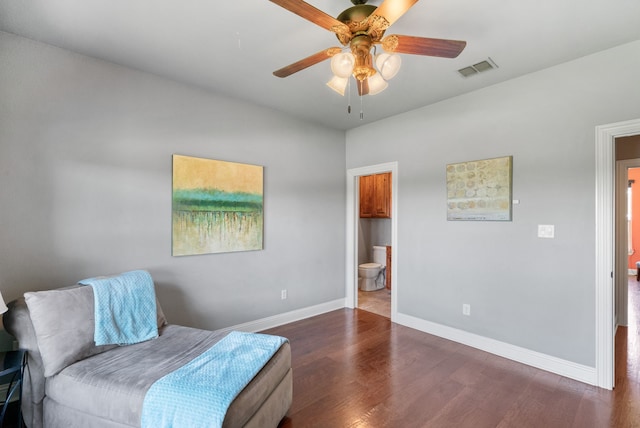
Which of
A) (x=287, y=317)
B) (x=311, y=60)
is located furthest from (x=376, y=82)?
(x=287, y=317)

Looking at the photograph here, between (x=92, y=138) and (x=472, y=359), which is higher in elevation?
(x=92, y=138)

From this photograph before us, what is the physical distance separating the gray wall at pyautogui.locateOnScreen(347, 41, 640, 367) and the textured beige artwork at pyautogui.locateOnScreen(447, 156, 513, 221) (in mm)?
74

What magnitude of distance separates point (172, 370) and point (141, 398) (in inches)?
8.2

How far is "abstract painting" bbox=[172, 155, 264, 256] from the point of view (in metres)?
2.95

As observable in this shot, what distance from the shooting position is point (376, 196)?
5.82 m

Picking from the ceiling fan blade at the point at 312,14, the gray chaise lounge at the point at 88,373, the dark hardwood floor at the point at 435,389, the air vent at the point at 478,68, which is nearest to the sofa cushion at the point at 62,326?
the gray chaise lounge at the point at 88,373

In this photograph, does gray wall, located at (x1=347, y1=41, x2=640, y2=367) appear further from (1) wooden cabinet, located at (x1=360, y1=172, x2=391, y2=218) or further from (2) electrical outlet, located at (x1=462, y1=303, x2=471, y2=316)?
(1) wooden cabinet, located at (x1=360, y1=172, x2=391, y2=218)

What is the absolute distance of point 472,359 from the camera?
2873 millimetres

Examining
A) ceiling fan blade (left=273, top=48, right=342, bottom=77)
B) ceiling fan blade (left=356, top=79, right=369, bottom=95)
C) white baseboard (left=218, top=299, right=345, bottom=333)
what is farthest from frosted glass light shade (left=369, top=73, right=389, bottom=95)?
white baseboard (left=218, top=299, right=345, bottom=333)

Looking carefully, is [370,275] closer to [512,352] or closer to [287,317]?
[287,317]

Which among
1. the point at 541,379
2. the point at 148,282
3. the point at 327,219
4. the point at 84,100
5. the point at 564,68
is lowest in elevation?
the point at 541,379

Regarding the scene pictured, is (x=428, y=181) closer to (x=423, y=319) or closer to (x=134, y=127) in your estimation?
(x=423, y=319)

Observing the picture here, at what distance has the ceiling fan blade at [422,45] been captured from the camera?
160 centimetres

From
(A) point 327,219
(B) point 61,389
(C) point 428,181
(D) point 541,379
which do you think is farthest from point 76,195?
(D) point 541,379
